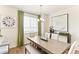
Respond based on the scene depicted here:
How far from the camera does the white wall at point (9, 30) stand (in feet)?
8.60

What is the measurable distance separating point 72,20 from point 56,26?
0.79 metres

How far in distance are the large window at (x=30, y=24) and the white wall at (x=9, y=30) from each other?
57cm

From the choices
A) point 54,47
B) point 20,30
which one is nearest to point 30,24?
point 20,30

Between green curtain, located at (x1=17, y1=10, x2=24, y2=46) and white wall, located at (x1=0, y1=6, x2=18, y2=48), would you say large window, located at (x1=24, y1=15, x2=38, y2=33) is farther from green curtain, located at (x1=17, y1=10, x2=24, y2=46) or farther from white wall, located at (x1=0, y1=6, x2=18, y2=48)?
white wall, located at (x1=0, y1=6, x2=18, y2=48)

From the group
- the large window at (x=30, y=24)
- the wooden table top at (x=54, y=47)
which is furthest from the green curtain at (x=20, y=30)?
the wooden table top at (x=54, y=47)

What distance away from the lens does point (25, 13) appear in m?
3.35

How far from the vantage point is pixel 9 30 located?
2850 mm

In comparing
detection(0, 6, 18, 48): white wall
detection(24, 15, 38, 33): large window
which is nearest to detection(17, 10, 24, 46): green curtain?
detection(0, 6, 18, 48): white wall

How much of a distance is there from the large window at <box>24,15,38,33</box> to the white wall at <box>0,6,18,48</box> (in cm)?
57

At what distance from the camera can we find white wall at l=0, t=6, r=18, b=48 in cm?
262

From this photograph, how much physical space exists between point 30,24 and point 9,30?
3.76 feet
